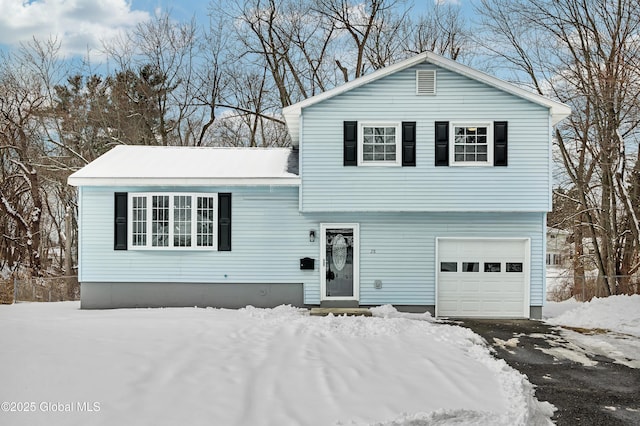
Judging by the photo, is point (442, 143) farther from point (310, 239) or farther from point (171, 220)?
point (171, 220)

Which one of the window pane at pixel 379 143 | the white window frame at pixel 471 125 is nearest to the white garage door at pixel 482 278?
the white window frame at pixel 471 125

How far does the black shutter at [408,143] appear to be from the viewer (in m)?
11.6

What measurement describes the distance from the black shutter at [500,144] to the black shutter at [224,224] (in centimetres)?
647

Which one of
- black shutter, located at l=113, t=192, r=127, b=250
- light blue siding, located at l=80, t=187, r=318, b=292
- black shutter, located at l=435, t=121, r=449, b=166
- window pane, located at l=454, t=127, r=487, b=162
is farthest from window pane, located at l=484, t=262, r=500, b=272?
black shutter, located at l=113, t=192, r=127, b=250

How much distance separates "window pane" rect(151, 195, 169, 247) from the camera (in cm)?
1199

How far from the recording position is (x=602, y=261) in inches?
737

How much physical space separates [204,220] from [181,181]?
1095 millimetres

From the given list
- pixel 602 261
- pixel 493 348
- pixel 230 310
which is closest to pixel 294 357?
pixel 493 348

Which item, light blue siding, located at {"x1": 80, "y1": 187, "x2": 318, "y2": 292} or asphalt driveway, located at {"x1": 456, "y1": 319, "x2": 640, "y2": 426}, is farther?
light blue siding, located at {"x1": 80, "y1": 187, "x2": 318, "y2": 292}

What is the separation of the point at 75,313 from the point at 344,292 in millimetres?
6327

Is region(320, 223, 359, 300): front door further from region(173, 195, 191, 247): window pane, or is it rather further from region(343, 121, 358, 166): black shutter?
region(173, 195, 191, 247): window pane

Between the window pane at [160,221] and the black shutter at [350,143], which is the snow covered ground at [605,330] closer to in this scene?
the black shutter at [350,143]

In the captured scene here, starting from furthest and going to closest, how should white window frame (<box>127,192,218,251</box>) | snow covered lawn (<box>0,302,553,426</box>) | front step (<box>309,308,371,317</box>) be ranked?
white window frame (<box>127,192,218,251</box>)
front step (<box>309,308,371,317</box>)
snow covered lawn (<box>0,302,553,426</box>)

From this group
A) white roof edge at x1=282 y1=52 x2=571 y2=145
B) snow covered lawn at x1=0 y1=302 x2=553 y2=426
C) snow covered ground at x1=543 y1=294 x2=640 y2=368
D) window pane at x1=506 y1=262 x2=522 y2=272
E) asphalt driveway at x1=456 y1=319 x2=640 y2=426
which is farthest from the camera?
window pane at x1=506 y1=262 x2=522 y2=272
